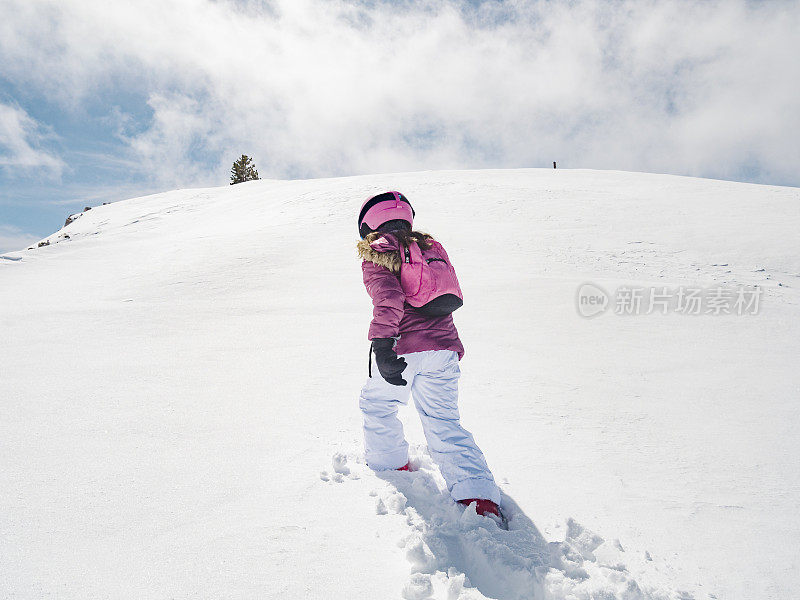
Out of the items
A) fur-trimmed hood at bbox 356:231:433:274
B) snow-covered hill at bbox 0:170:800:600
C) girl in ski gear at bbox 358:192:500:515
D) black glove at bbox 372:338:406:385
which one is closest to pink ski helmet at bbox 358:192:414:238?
girl in ski gear at bbox 358:192:500:515

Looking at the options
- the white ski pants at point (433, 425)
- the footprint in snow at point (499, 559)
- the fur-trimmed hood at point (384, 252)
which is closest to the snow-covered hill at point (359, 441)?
the footprint in snow at point (499, 559)

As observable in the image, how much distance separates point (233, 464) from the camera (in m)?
2.43

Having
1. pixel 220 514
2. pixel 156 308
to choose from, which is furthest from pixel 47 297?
pixel 220 514

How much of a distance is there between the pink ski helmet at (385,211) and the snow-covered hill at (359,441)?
130cm

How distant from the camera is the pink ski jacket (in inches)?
86.4

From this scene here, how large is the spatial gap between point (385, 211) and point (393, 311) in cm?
59

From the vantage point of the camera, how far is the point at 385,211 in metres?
2.45

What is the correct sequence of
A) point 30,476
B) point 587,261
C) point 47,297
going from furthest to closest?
point 587,261 → point 47,297 → point 30,476

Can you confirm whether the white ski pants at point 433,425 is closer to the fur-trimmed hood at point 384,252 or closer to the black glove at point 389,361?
the black glove at point 389,361

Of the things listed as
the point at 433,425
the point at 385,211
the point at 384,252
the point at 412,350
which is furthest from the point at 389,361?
the point at 385,211

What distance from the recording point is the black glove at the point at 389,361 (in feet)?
7.07

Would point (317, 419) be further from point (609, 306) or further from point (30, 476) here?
point (609, 306)

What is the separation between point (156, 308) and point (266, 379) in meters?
3.05

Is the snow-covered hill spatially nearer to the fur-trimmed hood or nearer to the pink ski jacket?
the pink ski jacket
